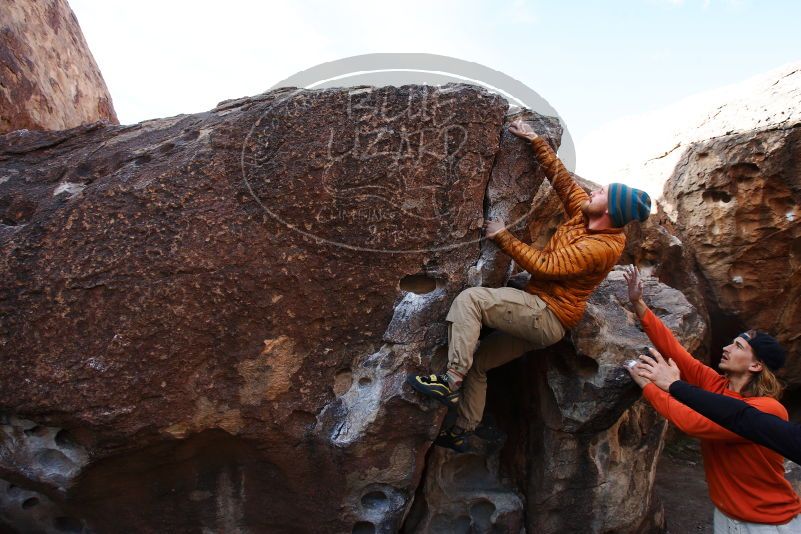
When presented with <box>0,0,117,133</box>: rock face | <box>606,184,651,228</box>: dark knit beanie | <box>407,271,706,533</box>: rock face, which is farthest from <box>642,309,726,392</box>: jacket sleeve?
<box>0,0,117,133</box>: rock face

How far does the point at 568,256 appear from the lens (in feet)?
9.21

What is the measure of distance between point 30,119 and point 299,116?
254 cm

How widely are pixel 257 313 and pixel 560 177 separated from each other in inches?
67.3

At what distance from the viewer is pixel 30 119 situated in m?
4.37

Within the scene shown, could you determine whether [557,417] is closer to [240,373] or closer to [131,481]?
[240,373]

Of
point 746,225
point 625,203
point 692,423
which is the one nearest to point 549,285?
point 625,203

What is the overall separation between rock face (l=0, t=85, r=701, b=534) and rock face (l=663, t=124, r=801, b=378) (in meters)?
Answer: 2.66

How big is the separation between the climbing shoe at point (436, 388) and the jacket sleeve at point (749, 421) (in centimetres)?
102

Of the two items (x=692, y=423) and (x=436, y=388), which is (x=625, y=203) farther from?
(x=436, y=388)

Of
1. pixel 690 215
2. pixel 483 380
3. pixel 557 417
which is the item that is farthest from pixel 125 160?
pixel 690 215

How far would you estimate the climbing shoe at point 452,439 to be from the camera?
328 centimetres

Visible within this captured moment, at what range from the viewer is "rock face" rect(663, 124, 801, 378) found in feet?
16.4

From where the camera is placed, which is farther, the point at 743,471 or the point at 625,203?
the point at 625,203

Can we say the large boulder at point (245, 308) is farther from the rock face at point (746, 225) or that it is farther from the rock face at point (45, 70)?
the rock face at point (746, 225)
